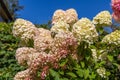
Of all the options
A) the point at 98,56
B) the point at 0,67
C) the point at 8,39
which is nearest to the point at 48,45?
the point at 98,56

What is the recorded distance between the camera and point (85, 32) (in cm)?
406

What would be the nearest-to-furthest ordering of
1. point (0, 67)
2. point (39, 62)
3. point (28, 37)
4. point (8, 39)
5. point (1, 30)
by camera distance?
1. point (39, 62)
2. point (28, 37)
3. point (0, 67)
4. point (8, 39)
5. point (1, 30)

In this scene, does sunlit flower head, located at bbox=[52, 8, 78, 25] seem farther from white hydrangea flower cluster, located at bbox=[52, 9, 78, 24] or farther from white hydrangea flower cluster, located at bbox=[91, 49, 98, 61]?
white hydrangea flower cluster, located at bbox=[91, 49, 98, 61]

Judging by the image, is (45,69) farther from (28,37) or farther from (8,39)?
(8,39)

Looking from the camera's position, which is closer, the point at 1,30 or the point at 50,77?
the point at 50,77

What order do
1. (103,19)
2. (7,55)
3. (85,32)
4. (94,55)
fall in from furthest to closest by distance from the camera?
1. (7,55)
2. (103,19)
3. (94,55)
4. (85,32)

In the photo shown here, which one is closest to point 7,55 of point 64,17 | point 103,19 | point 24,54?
point 64,17

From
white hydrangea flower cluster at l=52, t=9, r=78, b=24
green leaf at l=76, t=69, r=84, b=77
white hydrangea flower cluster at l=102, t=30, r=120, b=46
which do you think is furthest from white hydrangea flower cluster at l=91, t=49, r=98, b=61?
white hydrangea flower cluster at l=52, t=9, r=78, b=24

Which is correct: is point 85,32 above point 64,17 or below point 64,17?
below

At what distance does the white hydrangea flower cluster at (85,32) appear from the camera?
4.06 meters

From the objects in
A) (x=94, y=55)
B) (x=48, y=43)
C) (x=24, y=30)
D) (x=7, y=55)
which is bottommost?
(x=94, y=55)

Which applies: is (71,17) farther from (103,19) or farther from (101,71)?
(101,71)

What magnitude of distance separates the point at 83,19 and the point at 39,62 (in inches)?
21.0

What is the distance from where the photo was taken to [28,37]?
4387 mm
